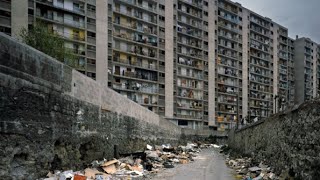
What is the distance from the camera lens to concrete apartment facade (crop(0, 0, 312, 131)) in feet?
160

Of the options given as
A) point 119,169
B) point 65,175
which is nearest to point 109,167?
point 119,169

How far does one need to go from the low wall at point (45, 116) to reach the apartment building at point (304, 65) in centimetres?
9367

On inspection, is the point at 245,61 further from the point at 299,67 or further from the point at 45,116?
the point at 45,116

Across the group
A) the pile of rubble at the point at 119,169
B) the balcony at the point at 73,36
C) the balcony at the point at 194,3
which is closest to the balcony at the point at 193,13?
the balcony at the point at 194,3

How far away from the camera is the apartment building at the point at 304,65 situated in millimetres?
99688

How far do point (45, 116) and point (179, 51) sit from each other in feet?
190

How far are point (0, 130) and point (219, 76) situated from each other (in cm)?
7041

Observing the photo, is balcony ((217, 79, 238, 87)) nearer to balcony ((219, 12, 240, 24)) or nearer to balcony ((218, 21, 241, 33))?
balcony ((218, 21, 241, 33))

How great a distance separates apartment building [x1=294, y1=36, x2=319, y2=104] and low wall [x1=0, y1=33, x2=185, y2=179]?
93.7 m

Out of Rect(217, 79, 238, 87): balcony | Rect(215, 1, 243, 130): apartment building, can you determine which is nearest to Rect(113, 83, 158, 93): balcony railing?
Rect(215, 1, 243, 130): apartment building

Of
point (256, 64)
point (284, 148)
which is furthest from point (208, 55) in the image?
point (284, 148)

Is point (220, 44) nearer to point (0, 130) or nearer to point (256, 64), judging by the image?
point (256, 64)

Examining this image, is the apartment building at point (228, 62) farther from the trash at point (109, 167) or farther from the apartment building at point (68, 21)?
the trash at point (109, 167)

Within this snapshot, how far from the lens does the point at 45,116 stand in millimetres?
10445
